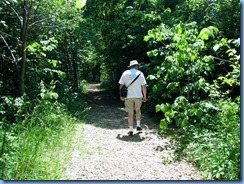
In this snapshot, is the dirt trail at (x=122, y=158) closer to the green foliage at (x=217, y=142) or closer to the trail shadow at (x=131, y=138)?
the trail shadow at (x=131, y=138)

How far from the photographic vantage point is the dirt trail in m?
4.34

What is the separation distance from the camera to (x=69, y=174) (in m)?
4.28

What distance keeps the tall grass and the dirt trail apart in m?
0.21

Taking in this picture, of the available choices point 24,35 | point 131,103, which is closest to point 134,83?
point 131,103

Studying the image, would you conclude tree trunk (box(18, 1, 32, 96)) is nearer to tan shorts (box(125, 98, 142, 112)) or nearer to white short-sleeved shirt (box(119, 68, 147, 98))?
white short-sleeved shirt (box(119, 68, 147, 98))

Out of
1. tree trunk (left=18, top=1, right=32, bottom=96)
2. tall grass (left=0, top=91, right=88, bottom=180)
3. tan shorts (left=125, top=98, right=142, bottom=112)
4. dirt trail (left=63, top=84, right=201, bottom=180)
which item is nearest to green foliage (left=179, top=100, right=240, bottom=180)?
dirt trail (left=63, top=84, right=201, bottom=180)

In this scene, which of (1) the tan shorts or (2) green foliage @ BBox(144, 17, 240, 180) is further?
(1) the tan shorts

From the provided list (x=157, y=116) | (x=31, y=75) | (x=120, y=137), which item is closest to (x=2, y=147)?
(x=120, y=137)

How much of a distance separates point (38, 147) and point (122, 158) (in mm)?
1344

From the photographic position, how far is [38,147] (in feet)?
15.6

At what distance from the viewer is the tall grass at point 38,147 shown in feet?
13.6

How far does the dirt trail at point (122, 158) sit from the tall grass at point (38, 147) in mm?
212

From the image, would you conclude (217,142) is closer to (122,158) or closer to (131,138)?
(122,158)

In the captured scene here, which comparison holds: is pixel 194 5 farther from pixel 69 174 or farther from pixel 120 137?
pixel 69 174
